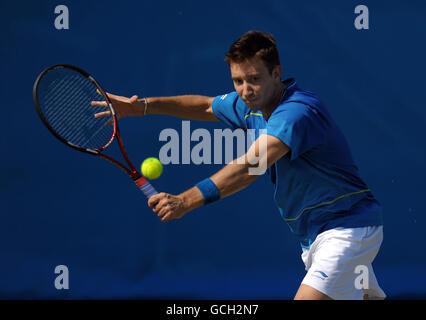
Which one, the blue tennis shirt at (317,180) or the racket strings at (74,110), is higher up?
the racket strings at (74,110)

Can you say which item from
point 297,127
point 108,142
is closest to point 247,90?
point 297,127

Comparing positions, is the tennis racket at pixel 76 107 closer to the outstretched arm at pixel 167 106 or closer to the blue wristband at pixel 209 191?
the outstretched arm at pixel 167 106

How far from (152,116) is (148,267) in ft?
3.32

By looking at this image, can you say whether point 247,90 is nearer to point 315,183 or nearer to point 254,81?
point 254,81

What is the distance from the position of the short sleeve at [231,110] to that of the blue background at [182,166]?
116 cm

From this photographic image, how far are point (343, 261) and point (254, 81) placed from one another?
837mm

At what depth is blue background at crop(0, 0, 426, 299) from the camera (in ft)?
14.5

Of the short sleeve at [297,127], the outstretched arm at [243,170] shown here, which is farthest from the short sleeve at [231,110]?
the outstretched arm at [243,170]

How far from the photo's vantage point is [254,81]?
2766 mm

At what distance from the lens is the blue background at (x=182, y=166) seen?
443cm

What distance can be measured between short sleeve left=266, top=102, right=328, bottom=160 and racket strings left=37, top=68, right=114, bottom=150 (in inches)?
36.0

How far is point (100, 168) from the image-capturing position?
447 centimetres

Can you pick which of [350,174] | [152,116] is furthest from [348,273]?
[152,116]
